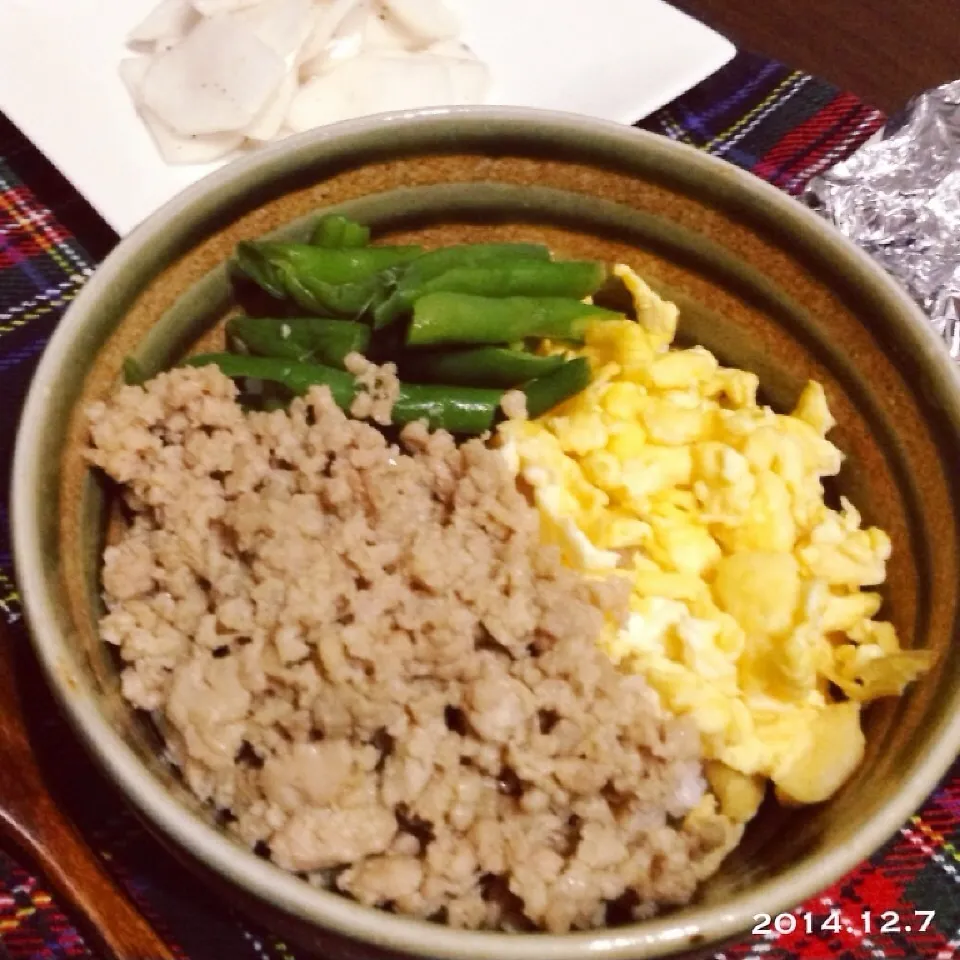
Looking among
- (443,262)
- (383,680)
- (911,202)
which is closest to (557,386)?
(443,262)

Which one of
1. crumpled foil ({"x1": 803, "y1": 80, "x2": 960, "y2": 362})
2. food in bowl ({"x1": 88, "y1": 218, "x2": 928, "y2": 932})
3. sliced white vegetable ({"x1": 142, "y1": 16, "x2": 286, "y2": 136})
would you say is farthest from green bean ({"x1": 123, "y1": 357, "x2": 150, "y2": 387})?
crumpled foil ({"x1": 803, "y1": 80, "x2": 960, "y2": 362})

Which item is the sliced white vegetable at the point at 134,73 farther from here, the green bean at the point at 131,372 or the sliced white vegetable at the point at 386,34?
the green bean at the point at 131,372

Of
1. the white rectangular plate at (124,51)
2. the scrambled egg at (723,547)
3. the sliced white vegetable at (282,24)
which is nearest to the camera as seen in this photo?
the scrambled egg at (723,547)

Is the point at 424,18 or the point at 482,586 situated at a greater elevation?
the point at 424,18

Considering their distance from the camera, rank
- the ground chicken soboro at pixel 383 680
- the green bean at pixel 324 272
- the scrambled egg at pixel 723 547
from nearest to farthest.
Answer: the ground chicken soboro at pixel 383 680 < the scrambled egg at pixel 723 547 < the green bean at pixel 324 272

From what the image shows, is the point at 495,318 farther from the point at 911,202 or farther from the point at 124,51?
the point at 124,51

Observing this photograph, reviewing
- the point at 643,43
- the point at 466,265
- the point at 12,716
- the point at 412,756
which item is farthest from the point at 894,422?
the point at 643,43

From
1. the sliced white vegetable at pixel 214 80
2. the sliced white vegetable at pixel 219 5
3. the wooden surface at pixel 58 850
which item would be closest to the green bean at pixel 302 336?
the wooden surface at pixel 58 850
